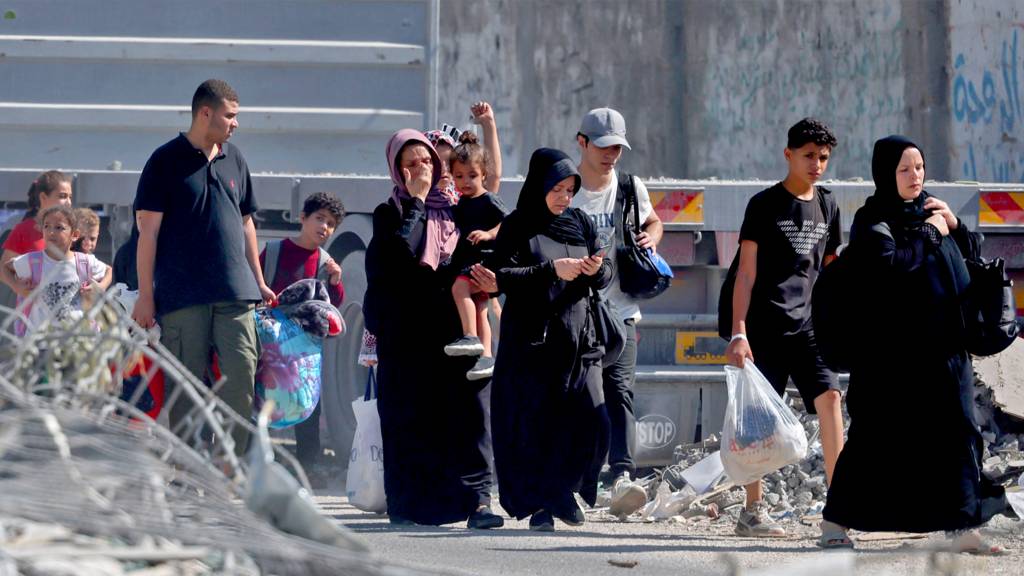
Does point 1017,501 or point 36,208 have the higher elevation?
point 36,208

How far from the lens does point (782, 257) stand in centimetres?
686

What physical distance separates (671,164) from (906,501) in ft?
33.9

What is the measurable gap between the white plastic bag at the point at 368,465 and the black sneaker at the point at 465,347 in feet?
1.96

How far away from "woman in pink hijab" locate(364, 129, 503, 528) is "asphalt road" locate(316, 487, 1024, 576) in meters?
0.17

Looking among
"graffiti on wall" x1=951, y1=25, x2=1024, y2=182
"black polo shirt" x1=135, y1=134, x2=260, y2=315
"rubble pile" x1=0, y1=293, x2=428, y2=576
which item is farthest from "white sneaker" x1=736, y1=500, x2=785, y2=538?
"graffiti on wall" x1=951, y1=25, x2=1024, y2=182

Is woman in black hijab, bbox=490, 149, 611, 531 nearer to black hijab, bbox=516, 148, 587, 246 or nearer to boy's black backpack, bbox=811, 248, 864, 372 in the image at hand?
black hijab, bbox=516, 148, 587, 246

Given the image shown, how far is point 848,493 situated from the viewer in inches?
240

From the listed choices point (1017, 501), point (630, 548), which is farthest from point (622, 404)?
point (1017, 501)

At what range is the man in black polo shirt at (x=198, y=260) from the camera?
22.7 feet

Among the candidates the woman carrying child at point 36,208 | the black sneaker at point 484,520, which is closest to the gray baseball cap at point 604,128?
the black sneaker at point 484,520

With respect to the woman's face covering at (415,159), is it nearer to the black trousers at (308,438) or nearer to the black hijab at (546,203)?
the black hijab at (546,203)

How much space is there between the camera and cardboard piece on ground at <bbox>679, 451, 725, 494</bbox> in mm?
7520

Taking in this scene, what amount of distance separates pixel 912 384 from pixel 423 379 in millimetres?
2154

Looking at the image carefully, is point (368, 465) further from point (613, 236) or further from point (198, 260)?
point (613, 236)
